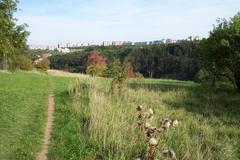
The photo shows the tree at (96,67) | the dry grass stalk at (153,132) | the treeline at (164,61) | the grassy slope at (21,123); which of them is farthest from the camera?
the treeline at (164,61)

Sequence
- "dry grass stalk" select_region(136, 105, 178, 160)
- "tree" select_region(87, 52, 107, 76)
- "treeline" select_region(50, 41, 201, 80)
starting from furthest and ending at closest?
"treeline" select_region(50, 41, 201, 80), "tree" select_region(87, 52, 107, 76), "dry grass stalk" select_region(136, 105, 178, 160)

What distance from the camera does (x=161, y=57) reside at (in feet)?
323

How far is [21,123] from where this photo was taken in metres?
13.5

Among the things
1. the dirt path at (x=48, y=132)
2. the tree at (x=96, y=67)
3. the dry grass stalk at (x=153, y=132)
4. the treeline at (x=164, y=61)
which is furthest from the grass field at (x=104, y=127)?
the treeline at (x=164, y=61)

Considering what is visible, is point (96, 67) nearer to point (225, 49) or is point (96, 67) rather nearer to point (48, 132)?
point (225, 49)

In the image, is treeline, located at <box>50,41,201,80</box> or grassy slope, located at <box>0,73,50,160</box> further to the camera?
treeline, located at <box>50,41,201,80</box>

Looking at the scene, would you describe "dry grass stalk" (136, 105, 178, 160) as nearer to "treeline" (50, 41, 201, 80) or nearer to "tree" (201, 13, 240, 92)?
"tree" (201, 13, 240, 92)

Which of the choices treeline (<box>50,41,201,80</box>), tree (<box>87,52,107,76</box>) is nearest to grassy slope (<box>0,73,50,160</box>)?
tree (<box>87,52,107,76</box>)

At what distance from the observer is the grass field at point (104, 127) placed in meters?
10.1

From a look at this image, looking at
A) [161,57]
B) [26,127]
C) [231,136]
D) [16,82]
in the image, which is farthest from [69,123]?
[161,57]

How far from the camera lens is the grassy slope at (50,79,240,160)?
10047 mm

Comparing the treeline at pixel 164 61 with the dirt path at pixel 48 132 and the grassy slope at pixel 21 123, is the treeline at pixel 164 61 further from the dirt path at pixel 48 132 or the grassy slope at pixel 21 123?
the dirt path at pixel 48 132

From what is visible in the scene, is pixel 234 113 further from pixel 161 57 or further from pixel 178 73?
pixel 161 57

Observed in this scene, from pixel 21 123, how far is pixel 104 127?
3.07 metres
